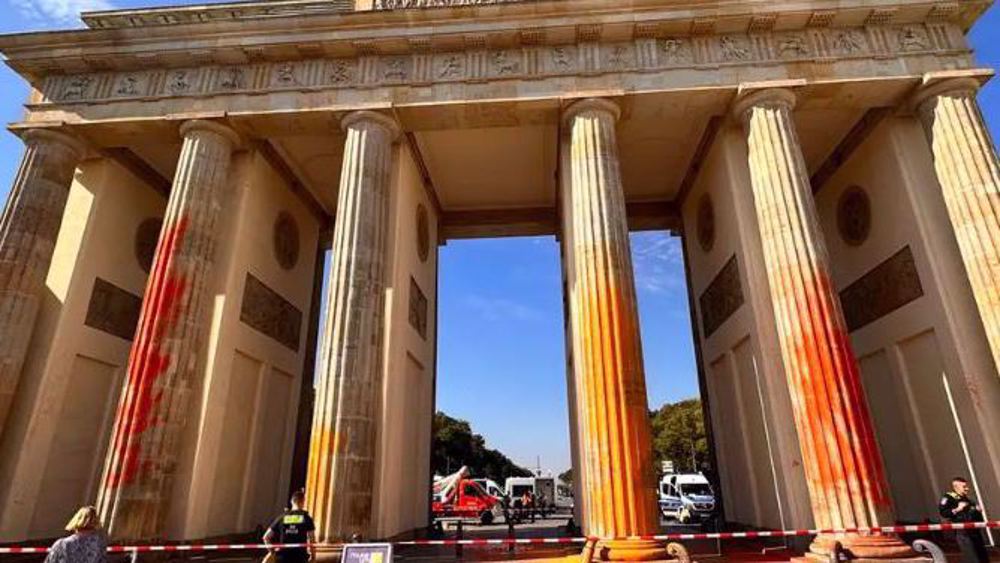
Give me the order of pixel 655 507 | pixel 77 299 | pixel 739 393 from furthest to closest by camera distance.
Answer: pixel 739 393, pixel 77 299, pixel 655 507

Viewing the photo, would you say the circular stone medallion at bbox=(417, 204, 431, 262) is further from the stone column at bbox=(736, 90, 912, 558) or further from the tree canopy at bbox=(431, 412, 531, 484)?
the tree canopy at bbox=(431, 412, 531, 484)

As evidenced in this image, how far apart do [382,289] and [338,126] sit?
14.3 ft

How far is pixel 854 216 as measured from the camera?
13.7 metres

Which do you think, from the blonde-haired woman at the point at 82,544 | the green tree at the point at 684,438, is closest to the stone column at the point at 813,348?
the blonde-haired woman at the point at 82,544

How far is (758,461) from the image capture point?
40.7ft

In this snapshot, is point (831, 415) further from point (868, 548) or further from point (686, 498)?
point (686, 498)

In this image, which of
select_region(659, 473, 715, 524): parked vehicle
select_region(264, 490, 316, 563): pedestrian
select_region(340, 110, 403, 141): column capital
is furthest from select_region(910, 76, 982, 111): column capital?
select_region(659, 473, 715, 524): parked vehicle

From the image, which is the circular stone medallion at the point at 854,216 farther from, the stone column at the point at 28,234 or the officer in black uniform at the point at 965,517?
the stone column at the point at 28,234

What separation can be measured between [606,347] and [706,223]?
7.07m

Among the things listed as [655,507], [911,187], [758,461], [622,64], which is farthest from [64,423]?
[911,187]

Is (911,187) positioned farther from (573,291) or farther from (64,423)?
(64,423)

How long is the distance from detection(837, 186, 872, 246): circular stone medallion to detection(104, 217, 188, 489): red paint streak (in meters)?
15.6

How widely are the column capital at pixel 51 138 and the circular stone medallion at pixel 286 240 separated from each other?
15.3ft

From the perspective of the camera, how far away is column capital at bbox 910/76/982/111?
11.3 meters
